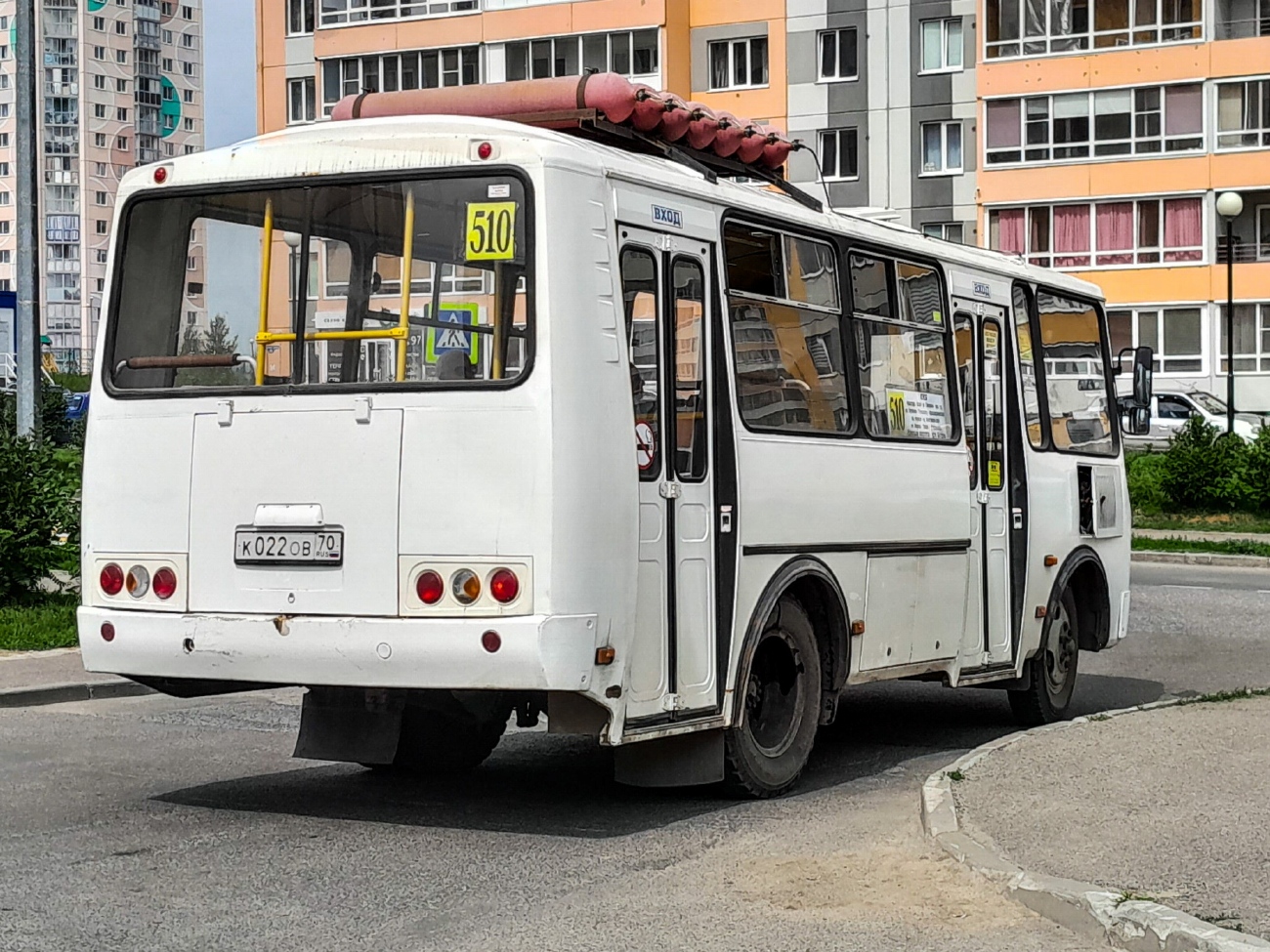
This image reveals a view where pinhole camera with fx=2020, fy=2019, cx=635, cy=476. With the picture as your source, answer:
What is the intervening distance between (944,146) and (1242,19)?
30.0 ft

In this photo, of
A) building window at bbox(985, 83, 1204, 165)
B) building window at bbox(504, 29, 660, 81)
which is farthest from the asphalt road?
building window at bbox(504, 29, 660, 81)

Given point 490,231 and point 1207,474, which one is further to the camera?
point 1207,474

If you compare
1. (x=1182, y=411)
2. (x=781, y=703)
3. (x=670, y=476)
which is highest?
(x=1182, y=411)

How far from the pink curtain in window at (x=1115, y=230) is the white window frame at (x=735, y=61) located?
1107cm

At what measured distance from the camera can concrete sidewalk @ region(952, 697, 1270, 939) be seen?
272 inches

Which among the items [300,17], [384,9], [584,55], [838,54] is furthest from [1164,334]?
[300,17]

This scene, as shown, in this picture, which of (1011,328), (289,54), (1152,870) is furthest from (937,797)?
(289,54)

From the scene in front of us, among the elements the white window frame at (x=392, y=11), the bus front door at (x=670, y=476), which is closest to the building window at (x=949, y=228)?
the white window frame at (x=392, y=11)

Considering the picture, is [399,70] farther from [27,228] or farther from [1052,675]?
[1052,675]

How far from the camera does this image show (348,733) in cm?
941

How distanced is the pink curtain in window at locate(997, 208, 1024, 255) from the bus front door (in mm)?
52146

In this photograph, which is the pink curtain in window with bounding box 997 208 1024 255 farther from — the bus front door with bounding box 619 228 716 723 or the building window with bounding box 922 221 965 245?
the bus front door with bounding box 619 228 716 723

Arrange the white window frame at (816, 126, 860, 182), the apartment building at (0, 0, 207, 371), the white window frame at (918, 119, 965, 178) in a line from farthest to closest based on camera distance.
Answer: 1. the apartment building at (0, 0, 207, 371)
2. the white window frame at (816, 126, 860, 182)
3. the white window frame at (918, 119, 965, 178)

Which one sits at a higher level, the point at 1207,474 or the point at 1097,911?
the point at 1207,474
